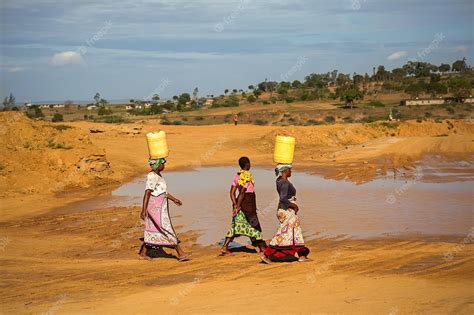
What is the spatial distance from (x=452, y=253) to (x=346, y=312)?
3424 millimetres

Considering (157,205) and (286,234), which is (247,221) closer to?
(286,234)

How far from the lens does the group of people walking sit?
8.75 metres

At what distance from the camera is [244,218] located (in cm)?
952

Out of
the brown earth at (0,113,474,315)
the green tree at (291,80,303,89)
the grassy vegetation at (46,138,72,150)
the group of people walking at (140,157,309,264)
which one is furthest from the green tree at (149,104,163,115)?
the group of people walking at (140,157,309,264)

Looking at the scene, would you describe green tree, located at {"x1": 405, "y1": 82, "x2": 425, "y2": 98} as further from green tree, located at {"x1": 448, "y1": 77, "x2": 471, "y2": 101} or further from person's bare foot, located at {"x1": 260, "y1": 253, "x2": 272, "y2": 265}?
person's bare foot, located at {"x1": 260, "y1": 253, "x2": 272, "y2": 265}

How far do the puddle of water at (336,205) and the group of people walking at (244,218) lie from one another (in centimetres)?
174

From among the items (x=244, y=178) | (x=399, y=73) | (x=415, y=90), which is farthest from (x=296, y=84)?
(x=244, y=178)

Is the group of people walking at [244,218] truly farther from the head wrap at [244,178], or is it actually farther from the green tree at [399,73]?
the green tree at [399,73]

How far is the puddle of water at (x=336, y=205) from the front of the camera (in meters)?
12.0

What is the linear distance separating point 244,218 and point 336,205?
594cm

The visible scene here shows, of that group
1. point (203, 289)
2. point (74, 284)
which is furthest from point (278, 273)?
point (74, 284)

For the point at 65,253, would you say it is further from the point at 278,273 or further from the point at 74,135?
the point at 74,135

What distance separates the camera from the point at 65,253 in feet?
33.2

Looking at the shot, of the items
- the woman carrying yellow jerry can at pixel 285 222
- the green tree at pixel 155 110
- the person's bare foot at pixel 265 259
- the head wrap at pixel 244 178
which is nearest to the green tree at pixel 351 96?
the green tree at pixel 155 110
